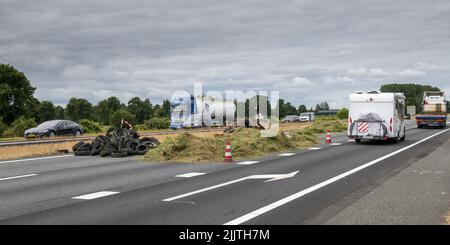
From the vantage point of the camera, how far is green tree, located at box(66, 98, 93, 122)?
380 ft

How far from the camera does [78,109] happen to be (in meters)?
116

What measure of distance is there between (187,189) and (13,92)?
6021 centimetres

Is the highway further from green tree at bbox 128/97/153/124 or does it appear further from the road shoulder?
green tree at bbox 128/97/153/124

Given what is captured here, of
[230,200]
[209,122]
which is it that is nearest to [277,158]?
[230,200]

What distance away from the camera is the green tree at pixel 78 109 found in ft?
380

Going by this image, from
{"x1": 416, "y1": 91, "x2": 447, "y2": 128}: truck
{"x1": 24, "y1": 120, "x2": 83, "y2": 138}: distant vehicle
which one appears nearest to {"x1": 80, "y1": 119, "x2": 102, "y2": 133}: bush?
{"x1": 24, "y1": 120, "x2": 83, "y2": 138}: distant vehicle

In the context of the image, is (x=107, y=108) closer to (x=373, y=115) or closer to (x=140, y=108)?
(x=140, y=108)

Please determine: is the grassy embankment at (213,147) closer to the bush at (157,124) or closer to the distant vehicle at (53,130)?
the distant vehicle at (53,130)

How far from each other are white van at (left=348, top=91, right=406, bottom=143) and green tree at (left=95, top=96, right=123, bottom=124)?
297ft

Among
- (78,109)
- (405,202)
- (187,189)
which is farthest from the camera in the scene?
(78,109)

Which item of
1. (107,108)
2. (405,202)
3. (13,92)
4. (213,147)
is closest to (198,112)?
(13,92)

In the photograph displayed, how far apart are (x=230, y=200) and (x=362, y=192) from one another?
2.98m

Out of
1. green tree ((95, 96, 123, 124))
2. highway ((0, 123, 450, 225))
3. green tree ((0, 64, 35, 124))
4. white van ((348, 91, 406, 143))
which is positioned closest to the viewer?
highway ((0, 123, 450, 225))

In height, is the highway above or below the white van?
below
